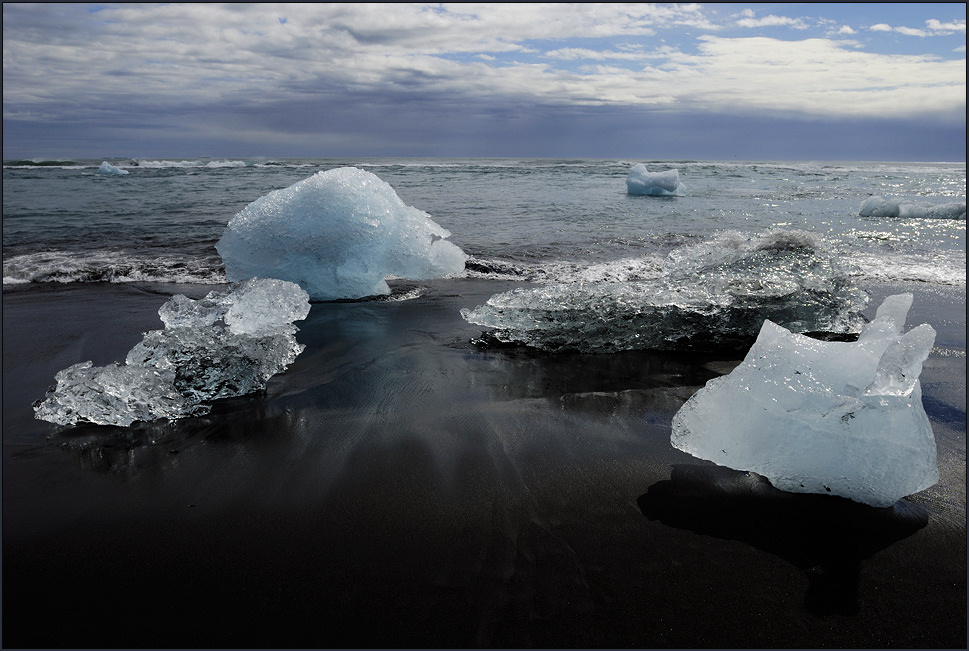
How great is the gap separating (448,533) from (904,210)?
46.1 ft

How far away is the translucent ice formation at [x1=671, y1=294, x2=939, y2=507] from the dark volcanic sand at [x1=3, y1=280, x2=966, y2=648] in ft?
0.38

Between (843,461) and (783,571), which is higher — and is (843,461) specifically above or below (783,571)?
above

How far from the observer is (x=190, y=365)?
2.95 metres

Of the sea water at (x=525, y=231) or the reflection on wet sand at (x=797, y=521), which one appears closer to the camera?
the reflection on wet sand at (x=797, y=521)

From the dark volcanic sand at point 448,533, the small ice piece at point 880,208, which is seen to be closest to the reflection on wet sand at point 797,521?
the dark volcanic sand at point 448,533

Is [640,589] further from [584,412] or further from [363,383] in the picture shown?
[363,383]

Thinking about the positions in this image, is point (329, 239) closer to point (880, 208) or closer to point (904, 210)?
point (880, 208)

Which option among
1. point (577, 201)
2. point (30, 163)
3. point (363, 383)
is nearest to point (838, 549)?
point (363, 383)

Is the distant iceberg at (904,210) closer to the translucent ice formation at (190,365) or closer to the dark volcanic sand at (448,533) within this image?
the dark volcanic sand at (448,533)

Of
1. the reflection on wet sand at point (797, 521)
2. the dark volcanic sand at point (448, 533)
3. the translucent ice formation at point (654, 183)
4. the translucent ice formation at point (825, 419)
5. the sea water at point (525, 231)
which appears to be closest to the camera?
the dark volcanic sand at point (448, 533)

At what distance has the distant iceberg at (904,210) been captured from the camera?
39.1ft

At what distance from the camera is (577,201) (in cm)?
1405

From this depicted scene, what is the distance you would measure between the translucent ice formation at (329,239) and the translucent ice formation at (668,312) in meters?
1.73

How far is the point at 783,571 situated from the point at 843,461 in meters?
0.57
